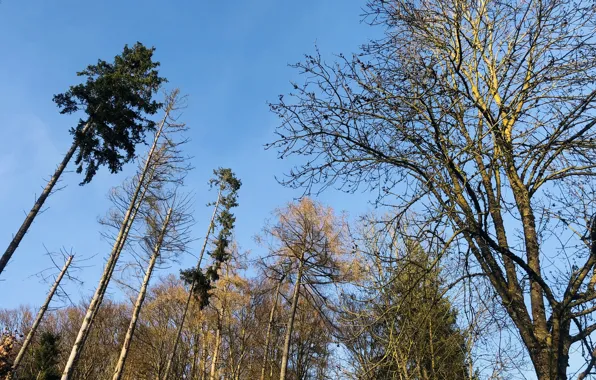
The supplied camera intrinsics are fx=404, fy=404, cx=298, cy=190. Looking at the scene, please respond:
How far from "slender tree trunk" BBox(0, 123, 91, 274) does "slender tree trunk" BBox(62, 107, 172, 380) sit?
8.23ft

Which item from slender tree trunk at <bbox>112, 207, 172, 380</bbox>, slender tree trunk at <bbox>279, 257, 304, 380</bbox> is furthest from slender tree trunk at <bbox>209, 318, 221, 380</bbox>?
slender tree trunk at <bbox>279, 257, 304, 380</bbox>

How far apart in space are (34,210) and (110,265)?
8.99 feet

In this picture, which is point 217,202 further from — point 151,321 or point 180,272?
point 151,321

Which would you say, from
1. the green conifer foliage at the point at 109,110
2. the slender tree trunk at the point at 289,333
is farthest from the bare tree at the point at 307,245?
the green conifer foliage at the point at 109,110

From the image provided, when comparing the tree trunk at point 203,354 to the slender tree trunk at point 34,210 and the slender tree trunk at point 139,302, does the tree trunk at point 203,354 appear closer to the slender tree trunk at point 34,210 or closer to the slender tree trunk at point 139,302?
the slender tree trunk at point 139,302

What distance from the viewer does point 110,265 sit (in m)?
12.8

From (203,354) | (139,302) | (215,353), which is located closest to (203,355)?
(203,354)

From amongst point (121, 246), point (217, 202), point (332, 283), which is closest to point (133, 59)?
point (121, 246)

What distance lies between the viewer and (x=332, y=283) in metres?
14.4

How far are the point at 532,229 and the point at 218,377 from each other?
2148cm

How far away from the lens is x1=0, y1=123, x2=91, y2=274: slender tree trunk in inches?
418

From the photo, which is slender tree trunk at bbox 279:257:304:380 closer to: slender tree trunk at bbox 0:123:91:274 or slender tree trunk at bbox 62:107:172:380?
slender tree trunk at bbox 62:107:172:380

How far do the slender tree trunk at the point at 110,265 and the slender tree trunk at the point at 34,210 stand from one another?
251cm

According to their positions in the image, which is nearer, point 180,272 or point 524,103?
point 524,103
